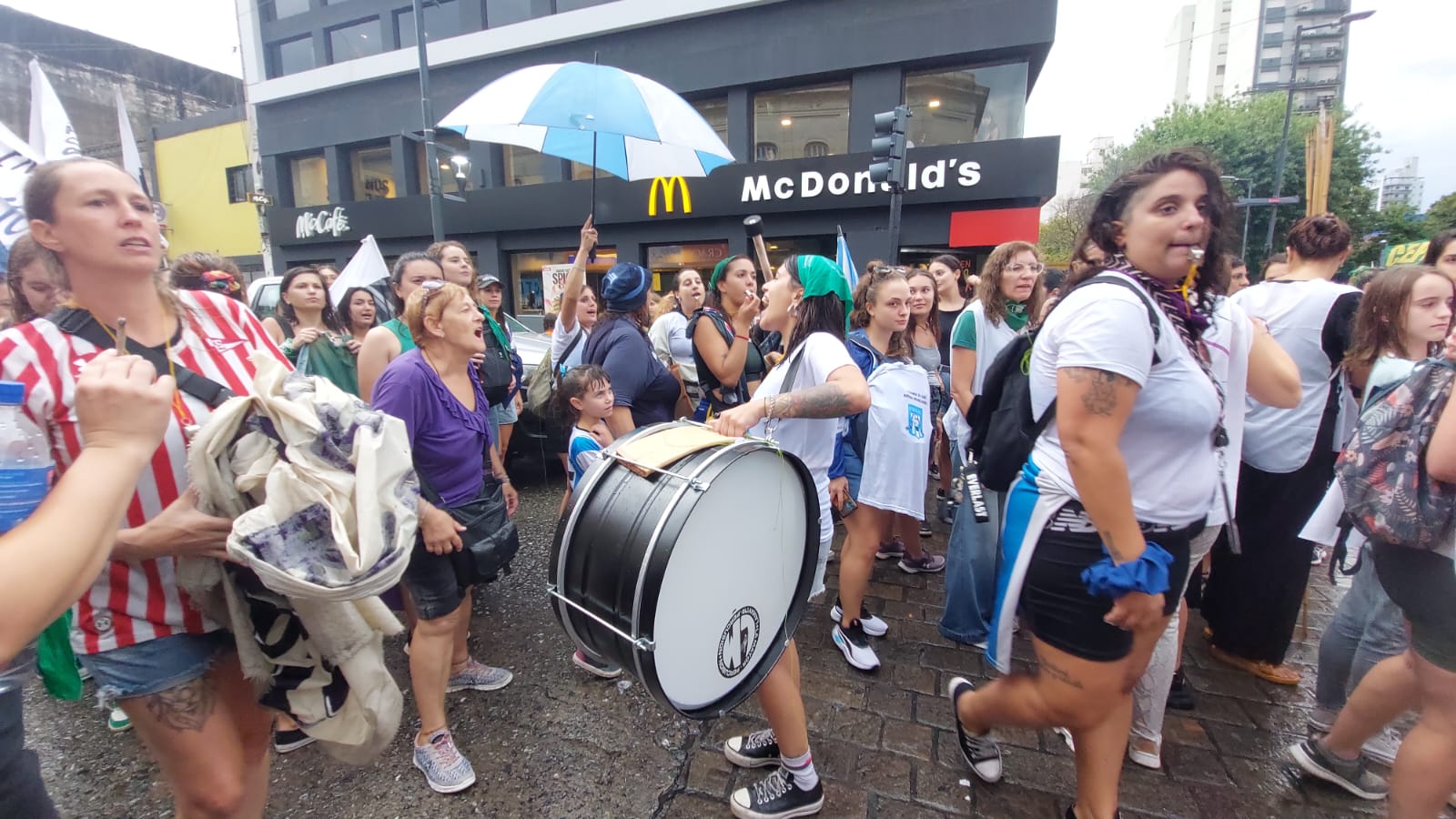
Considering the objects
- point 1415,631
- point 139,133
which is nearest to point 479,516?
point 1415,631

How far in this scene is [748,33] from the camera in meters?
13.4

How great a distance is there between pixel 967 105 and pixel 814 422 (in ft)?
41.8

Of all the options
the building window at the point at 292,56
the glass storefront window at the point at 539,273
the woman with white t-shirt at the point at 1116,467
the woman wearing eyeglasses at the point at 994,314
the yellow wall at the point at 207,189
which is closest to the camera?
the woman with white t-shirt at the point at 1116,467

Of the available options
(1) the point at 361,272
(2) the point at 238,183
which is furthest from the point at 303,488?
(2) the point at 238,183

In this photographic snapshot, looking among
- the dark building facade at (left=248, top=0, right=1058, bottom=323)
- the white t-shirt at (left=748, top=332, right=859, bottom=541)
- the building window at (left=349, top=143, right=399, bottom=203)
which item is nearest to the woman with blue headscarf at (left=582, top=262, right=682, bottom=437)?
the white t-shirt at (left=748, top=332, right=859, bottom=541)

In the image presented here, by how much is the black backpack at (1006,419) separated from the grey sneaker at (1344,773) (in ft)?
5.04

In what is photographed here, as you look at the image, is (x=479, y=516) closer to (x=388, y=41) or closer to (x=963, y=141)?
(x=963, y=141)

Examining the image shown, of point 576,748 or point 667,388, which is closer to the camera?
point 576,748

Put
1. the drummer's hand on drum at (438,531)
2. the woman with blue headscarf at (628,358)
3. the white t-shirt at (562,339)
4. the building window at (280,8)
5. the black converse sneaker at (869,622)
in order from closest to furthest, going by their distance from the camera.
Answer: the drummer's hand on drum at (438,531)
the black converse sneaker at (869,622)
the woman with blue headscarf at (628,358)
the white t-shirt at (562,339)
the building window at (280,8)

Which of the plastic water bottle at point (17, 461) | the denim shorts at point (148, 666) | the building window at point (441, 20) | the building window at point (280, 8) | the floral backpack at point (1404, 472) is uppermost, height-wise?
the building window at point (280, 8)

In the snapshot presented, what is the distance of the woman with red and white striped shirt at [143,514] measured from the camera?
4.57 ft

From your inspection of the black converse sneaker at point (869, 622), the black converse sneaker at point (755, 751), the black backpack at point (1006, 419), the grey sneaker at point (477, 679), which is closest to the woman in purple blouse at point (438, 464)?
the grey sneaker at point (477, 679)

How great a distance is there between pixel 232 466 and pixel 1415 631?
10.5ft

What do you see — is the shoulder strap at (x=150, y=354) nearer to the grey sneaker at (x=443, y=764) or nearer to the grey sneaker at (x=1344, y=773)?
the grey sneaker at (x=443, y=764)
